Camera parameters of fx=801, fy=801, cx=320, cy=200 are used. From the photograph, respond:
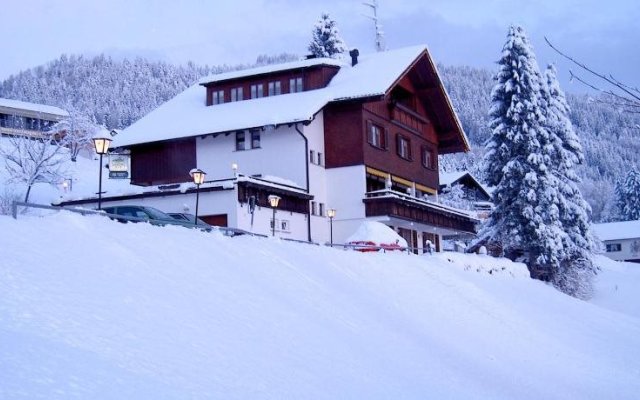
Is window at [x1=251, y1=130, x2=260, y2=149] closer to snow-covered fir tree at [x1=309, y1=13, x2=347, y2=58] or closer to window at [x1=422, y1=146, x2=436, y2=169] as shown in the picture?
window at [x1=422, y1=146, x2=436, y2=169]

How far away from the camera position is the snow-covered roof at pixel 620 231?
88312mm

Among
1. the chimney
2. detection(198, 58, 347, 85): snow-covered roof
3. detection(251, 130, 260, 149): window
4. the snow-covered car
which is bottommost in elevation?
the snow-covered car

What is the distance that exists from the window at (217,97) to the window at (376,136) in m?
8.19

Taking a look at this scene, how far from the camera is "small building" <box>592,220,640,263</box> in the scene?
88312 millimetres

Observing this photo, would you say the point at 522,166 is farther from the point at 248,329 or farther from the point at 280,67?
the point at 248,329

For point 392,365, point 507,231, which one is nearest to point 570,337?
point 392,365

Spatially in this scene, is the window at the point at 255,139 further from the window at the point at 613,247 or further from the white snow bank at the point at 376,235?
the window at the point at 613,247

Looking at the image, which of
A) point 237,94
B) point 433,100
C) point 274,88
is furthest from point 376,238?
point 433,100

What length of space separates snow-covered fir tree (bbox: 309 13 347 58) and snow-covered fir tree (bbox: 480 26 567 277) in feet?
91.0

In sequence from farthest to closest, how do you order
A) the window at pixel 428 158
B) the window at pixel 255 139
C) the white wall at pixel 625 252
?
1. the white wall at pixel 625 252
2. the window at pixel 428 158
3. the window at pixel 255 139

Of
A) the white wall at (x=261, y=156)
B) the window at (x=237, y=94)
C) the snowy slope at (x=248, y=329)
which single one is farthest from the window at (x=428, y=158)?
the snowy slope at (x=248, y=329)

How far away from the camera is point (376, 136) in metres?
39.8

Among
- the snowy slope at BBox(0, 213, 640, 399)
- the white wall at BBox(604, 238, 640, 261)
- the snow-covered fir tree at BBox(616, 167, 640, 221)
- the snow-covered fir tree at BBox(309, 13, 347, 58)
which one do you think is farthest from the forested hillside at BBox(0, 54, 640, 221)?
the snowy slope at BBox(0, 213, 640, 399)

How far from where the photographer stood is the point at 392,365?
12773 mm
